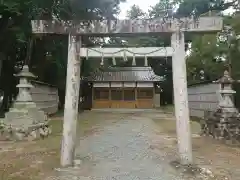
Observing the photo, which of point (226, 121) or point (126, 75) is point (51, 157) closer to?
point (226, 121)

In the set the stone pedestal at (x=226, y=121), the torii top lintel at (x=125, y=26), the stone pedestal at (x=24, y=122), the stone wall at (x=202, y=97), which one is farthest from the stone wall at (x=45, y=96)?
the torii top lintel at (x=125, y=26)

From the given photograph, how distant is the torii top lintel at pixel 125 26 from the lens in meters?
6.27

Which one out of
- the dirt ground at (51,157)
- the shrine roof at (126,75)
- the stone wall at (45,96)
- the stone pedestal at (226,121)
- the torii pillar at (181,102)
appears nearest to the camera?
the dirt ground at (51,157)

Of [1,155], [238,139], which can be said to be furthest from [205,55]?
[1,155]

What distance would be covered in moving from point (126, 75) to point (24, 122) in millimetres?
22288

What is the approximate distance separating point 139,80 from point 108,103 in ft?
12.6

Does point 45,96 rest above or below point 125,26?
below

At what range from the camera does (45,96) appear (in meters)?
20.1

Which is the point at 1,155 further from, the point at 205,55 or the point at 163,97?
the point at 163,97

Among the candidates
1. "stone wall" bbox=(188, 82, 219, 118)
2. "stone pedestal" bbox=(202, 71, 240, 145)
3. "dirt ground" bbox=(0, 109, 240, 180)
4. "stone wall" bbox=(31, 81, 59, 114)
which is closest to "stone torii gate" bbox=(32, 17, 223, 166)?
"dirt ground" bbox=(0, 109, 240, 180)

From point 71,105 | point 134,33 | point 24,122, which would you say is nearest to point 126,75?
point 24,122

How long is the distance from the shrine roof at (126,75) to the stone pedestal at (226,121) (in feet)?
63.4

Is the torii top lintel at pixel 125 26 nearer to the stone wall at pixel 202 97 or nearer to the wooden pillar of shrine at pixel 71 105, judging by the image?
the wooden pillar of shrine at pixel 71 105

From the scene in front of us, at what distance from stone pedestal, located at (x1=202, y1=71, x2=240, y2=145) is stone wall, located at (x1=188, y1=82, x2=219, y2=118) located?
14.5ft
